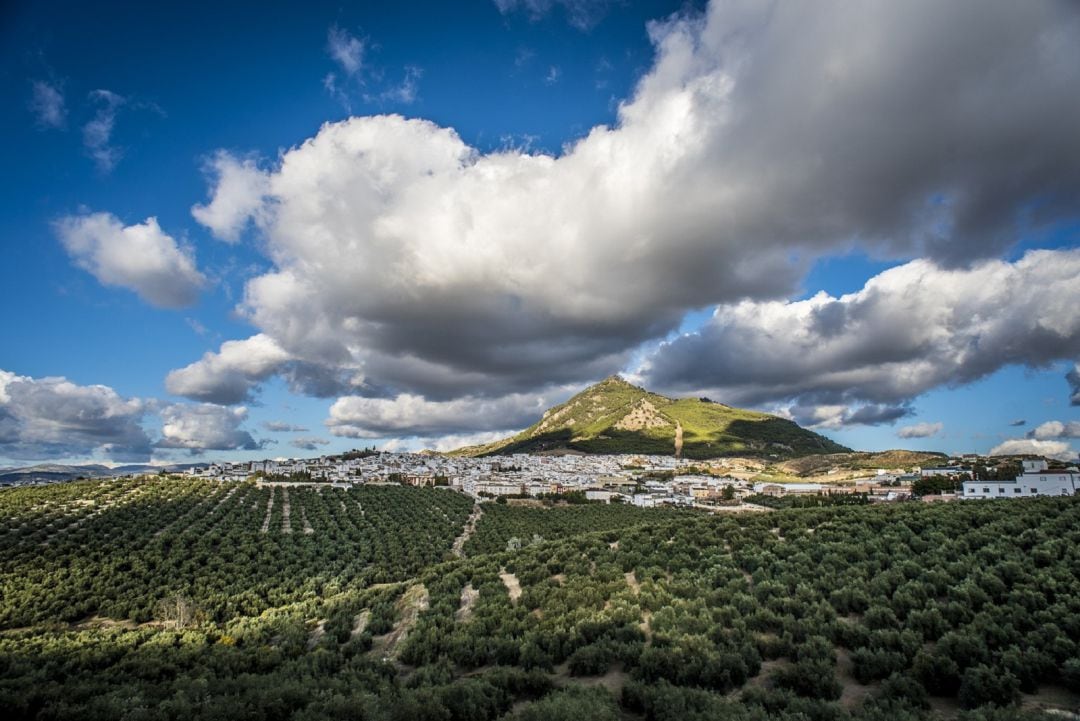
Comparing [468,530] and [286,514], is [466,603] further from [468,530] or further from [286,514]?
[286,514]

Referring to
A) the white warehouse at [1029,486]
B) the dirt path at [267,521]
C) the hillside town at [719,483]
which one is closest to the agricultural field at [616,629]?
the dirt path at [267,521]

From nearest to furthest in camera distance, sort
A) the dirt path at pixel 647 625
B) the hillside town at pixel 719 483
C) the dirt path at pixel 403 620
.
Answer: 1. the dirt path at pixel 647 625
2. the dirt path at pixel 403 620
3. the hillside town at pixel 719 483

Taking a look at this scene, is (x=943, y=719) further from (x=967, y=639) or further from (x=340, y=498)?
(x=340, y=498)

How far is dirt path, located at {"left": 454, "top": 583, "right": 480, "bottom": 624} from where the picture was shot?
63.0ft

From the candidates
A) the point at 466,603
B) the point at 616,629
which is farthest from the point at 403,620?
the point at 616,629

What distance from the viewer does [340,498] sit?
80.0 meters

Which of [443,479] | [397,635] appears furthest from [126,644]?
[443,479]

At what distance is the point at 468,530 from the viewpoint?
200ft

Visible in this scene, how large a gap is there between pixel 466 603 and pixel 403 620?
2.63 m

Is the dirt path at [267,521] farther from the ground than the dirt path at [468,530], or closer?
farther from the ground

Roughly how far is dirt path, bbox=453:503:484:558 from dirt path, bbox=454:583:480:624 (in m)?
23.2

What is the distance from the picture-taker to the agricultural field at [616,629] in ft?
32.6

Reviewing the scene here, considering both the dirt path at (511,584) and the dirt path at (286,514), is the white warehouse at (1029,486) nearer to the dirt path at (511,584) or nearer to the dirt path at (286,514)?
the dirt path at (511,584)

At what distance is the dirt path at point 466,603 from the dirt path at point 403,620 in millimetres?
1516
